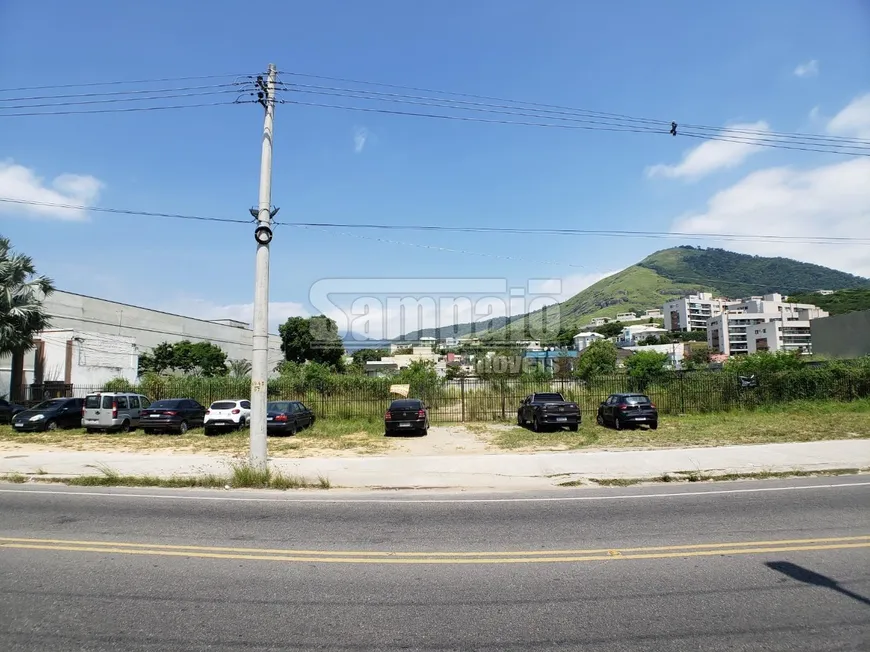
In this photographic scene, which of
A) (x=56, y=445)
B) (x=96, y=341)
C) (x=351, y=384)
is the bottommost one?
(x=56, y=445)

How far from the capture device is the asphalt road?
388cm

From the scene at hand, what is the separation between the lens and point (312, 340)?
7644 centimetres

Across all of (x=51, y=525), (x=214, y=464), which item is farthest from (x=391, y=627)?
(x=214, y=464)

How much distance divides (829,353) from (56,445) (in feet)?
228

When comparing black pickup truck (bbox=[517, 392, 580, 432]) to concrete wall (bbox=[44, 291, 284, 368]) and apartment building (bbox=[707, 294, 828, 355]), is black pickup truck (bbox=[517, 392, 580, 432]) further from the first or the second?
apartment building (bbox=[707, 294, 828, 355])

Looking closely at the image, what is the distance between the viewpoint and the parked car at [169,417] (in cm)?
2162

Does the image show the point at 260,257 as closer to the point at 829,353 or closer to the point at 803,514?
the point at 803,514

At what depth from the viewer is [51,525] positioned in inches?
290

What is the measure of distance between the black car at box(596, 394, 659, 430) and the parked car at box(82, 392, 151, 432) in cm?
2109

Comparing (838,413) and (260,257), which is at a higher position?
(260,257)

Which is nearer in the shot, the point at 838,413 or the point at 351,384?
the point at 838,413

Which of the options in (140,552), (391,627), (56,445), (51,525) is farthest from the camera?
(56,445)

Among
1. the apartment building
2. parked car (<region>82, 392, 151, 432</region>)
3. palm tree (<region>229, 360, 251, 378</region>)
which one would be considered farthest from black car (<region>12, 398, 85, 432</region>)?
the apartment building

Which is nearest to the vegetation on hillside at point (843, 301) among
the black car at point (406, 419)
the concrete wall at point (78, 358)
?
the black car at point (406, 419)
